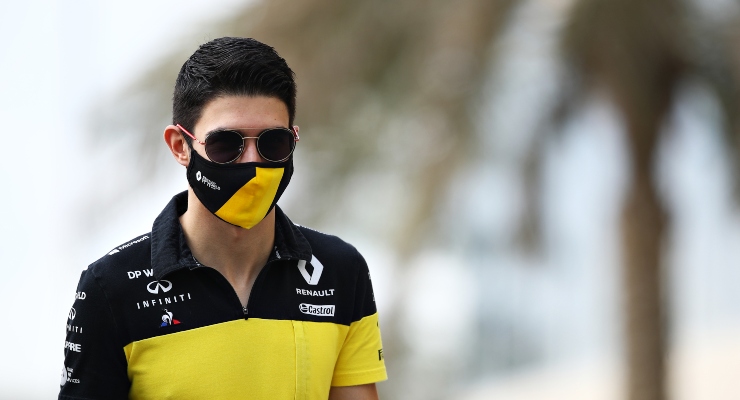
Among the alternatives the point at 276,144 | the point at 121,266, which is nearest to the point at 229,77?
the point at 276,144

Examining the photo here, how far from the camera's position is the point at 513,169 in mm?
5539

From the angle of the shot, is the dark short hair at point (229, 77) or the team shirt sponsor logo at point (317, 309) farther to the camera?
the team shirt sponsor logo at point (317, 309)

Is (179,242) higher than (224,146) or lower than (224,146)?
lower

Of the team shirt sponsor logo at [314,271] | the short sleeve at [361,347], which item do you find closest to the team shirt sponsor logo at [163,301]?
the team shirt sponsor logo at [314,271]

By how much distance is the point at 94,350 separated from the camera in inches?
87.2

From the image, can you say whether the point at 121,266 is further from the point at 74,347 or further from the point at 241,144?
the point at 241,144

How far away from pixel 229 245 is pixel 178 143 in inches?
11.5

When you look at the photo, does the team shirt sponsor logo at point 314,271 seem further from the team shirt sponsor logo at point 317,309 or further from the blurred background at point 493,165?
the blurred background at point 493,165

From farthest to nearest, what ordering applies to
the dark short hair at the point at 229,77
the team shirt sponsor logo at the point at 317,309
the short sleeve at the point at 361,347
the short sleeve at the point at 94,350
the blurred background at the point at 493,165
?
the blurred background at the point at 493,165 < the short sleeve at the point at 361,347 < the team shirt sponsor logo at the point at 317,309 < the dark short hair at the point at 229,77 < the short sleeve at the point at 94,350


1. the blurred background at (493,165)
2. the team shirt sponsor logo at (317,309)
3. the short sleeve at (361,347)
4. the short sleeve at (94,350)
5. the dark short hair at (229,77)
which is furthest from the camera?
the blurred background at (493,165)

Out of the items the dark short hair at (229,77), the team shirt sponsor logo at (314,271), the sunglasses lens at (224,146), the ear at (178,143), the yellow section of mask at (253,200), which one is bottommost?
the team shirt sponsor logo at (314,271)

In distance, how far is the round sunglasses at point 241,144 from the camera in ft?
7.58

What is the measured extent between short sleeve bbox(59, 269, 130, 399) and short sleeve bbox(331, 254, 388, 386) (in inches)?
23.4

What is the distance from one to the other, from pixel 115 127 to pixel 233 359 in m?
4.00
